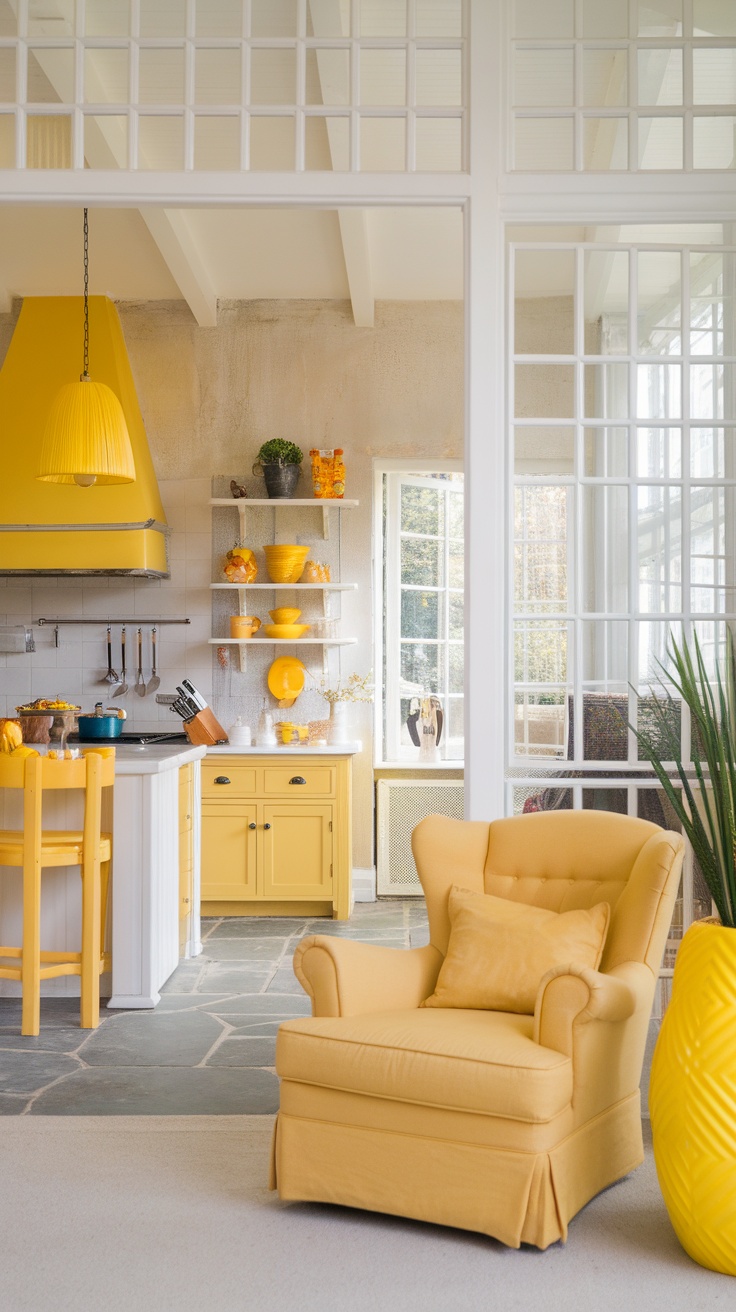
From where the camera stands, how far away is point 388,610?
708cm

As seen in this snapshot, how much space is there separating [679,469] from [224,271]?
3.72 metres

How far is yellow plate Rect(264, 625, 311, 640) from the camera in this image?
6652mm

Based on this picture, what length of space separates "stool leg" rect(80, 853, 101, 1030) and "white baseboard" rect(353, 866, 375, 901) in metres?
2.58

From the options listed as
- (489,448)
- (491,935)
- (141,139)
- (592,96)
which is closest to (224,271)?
(141,139)

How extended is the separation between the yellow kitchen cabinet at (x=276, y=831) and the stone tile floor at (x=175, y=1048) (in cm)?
65

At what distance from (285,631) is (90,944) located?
8.81 ft

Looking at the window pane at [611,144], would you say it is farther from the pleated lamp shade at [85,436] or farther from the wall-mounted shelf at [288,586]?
the wall-mounted shelf at [288,586]

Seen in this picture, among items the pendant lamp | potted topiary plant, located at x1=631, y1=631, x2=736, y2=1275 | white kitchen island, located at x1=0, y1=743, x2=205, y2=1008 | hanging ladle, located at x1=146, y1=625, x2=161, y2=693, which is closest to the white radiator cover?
hanging ladle, located at x1=146, y1=625, x2=161, y2=693

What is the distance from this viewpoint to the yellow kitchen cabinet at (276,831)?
621cm

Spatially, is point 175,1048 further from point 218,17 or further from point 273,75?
point 273,75

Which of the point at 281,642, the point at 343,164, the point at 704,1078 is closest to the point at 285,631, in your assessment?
the point at 281,642

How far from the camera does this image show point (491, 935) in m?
2.99

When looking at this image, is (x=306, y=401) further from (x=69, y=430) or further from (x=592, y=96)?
(x=592, y=96)

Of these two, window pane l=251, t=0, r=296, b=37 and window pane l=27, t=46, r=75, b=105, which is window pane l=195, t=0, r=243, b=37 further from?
window pane l=27, t=46, r=75, b=105
